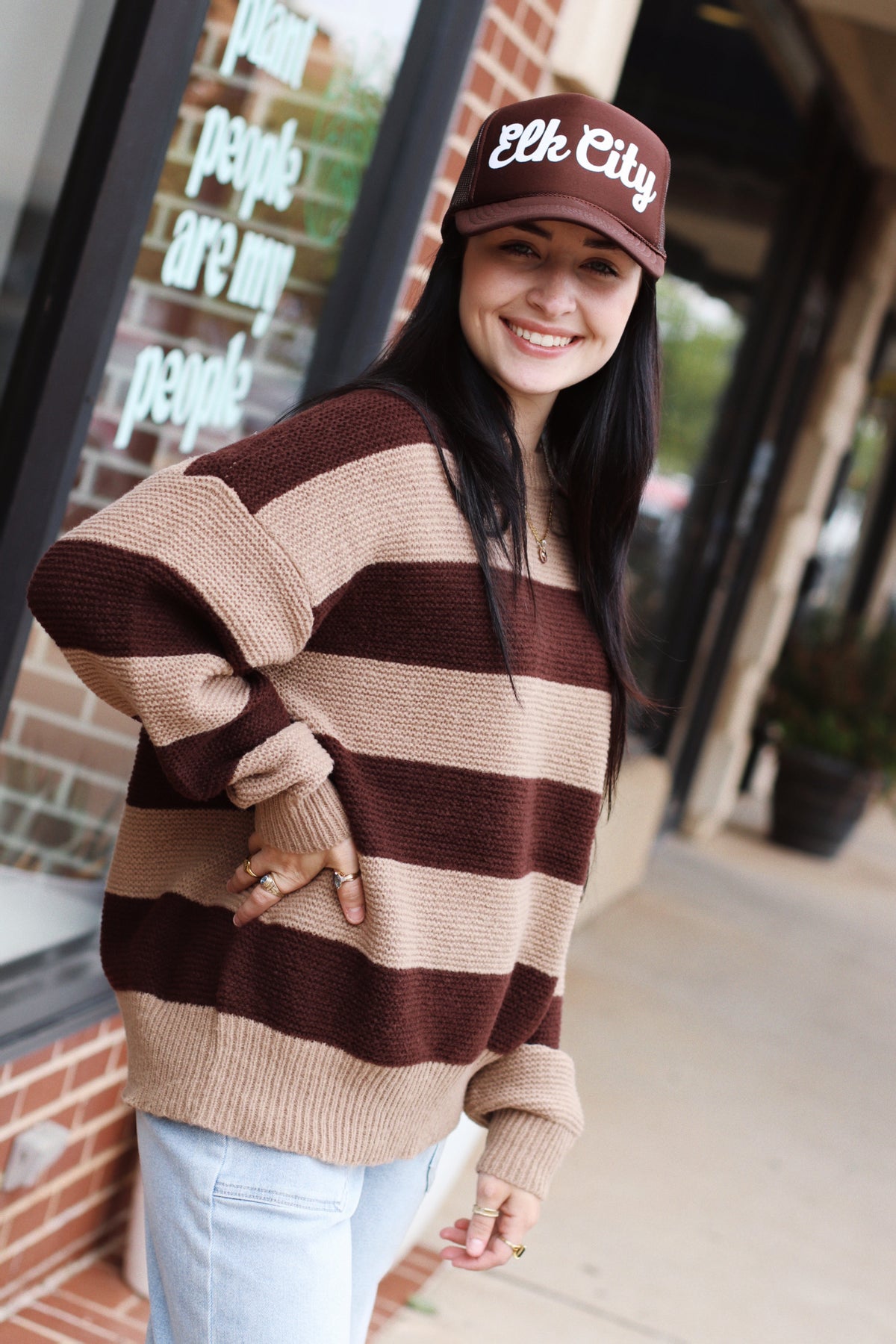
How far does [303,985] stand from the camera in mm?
1487

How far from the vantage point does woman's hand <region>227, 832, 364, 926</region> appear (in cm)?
148

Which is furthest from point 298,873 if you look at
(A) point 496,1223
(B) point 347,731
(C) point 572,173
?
(C) point 572,173

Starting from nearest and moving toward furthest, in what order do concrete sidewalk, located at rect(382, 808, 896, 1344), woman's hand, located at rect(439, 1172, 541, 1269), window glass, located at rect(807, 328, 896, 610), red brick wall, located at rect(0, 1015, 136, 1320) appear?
woman's hand, located at rect(439, 1172, 541, 1269) → red brick wall, located at rect(0, 1015, 136, 1320) → concrete sidewalk, located at rect(382, 808, 896, 1344) → window glass, located at rect(807, 328, 896, 610)

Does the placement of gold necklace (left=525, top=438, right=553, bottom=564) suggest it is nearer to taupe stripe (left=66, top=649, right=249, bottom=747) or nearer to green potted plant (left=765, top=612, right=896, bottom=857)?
taupe stripe (left=66, top=649, right=249, bottom=747)

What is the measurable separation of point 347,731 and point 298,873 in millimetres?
153

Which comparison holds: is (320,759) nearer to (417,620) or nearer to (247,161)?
(417,620)

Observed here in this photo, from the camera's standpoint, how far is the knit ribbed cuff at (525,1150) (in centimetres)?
171

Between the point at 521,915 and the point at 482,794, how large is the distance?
0.18 m

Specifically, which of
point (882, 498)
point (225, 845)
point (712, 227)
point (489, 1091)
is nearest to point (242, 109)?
point (225, 845)

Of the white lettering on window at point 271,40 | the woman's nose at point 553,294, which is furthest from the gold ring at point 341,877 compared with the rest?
the white lettering on window at point 271,40

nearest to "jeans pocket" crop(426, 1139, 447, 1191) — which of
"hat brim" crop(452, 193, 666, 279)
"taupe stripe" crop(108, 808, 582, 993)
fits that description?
"taupe stripe" crop(108, 808, 582, 993)

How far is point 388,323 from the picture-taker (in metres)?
3.04

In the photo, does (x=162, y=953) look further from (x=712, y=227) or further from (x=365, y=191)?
(x=712, y=227)

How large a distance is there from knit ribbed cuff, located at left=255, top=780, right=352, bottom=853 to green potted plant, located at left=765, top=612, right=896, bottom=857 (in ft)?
24.5
